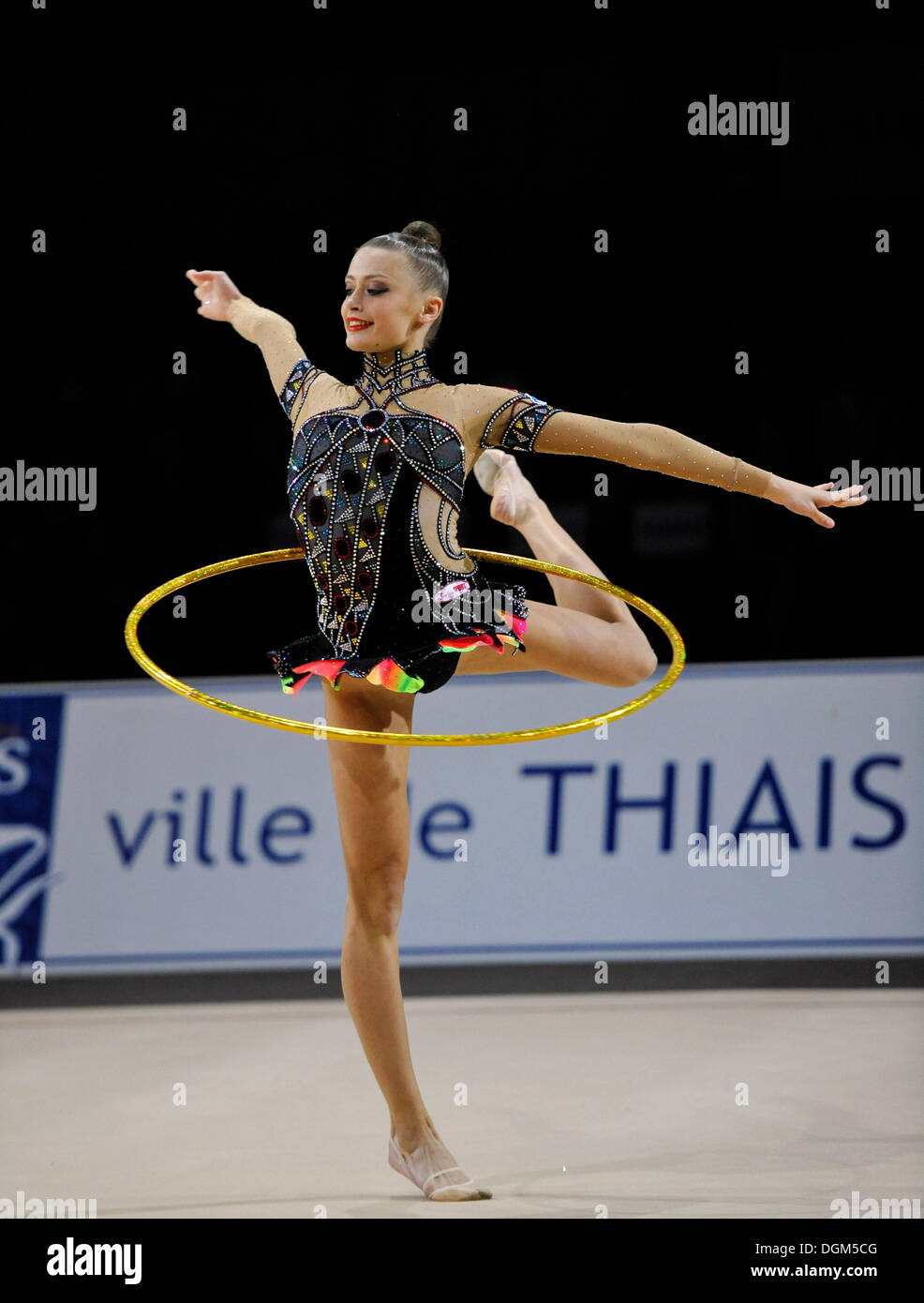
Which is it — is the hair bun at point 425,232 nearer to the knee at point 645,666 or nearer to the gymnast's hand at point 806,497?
the gymnast's hand at point 806,497

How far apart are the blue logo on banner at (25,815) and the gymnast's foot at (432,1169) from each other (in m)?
2.69

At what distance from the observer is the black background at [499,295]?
5.27 meters

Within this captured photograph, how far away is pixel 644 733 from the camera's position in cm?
534

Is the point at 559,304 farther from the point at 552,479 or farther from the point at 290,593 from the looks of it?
the point at 290,593

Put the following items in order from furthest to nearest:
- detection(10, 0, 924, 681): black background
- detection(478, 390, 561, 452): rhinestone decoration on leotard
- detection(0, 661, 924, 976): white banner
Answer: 1. detection(10, 0, 924, 681): black background
2. detection(0, 661, 924, 976): white banner
3. detection(478, 390, 561, 452): rhinestone decoration on leotard

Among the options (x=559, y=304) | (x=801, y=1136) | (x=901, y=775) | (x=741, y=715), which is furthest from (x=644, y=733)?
(x=801, y=1136)

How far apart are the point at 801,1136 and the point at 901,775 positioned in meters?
2.01

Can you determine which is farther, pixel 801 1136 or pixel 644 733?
pixel 644 733

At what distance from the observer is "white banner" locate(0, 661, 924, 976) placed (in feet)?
16.9

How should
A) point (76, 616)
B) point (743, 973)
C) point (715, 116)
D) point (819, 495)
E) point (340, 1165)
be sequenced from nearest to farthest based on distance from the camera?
1. point (819, 495)
2. point (340, 1165)
3. point (715, 116)
4. point (743, 973)
5. point (76, 616)

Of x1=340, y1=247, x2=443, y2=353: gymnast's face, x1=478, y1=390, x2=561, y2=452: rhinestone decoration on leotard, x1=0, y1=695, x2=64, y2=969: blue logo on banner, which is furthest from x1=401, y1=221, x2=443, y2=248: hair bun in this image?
x1=0, y1=695, x2=64, y2=969: blue logo on banner

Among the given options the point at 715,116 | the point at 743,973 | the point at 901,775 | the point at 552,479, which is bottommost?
the point at 743,973

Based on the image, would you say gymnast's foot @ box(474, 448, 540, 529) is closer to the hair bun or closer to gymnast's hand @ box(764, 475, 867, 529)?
the hair bun

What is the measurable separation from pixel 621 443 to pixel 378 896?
3.42ft
